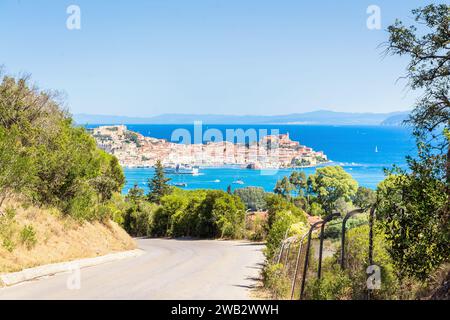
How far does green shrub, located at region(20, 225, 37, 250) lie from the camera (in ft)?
57.9

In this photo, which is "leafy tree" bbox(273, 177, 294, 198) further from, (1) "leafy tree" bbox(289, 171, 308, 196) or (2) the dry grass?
(2) the dry grass

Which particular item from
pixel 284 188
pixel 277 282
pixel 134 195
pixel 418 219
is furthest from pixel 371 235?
pixel 284 188

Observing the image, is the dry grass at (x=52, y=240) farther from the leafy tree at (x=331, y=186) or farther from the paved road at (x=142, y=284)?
the leafy tree at (x=331, y=186)

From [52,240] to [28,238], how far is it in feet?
8.03

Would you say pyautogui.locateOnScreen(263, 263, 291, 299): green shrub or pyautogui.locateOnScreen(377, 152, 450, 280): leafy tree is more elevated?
pyautogui.locateOnScreen(377, 152, 450, 280): leafy tree

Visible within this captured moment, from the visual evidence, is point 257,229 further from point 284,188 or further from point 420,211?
point 284,188

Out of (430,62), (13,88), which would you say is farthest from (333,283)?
(13,88)

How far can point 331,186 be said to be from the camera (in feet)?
280

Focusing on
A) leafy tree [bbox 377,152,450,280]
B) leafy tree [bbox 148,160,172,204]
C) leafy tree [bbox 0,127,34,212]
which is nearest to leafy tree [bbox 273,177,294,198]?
leafy tree [bbox 148,160,172,204]

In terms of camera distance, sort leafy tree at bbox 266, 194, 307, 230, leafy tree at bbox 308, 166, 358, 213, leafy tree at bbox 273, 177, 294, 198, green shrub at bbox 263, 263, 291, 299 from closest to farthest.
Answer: green shrub at bbox 263, 263, 291, 299, leafy tree at bbox 266, 194, 307, 230, leafy tree at bbox 308, 166, 358, 213, leafy tree at bbox 273, 177, 294, 198

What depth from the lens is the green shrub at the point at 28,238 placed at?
1764cm

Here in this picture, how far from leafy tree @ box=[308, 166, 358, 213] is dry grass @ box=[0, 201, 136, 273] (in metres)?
61.1
